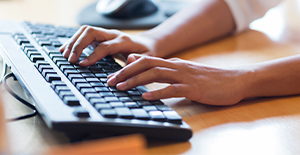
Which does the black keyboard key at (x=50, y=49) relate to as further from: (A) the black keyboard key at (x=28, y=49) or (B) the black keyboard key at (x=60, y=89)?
(B) the black keyboard key at (x=60, y=89)

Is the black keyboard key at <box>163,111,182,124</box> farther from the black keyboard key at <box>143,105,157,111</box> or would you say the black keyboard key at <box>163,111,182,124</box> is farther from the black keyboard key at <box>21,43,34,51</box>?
the black keyboard key at <box>21,43,34,51</box>

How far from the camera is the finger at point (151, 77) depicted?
0.52 metres

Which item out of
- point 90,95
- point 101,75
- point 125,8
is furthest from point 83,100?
point 125,8

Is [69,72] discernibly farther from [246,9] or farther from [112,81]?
[246,9]

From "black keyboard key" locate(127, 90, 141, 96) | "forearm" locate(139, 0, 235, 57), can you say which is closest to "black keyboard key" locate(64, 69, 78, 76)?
"black keyboard key" locate(127, 90, 141, 96)

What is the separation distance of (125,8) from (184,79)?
20.3 inches

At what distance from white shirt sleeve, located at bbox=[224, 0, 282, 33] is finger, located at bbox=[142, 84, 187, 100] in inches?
18.7

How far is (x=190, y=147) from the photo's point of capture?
0.43 metres

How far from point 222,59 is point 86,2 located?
710 millimetres

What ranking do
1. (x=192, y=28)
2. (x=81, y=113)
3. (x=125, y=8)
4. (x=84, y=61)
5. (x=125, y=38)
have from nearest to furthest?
(x=81, y=113)
(x=84, y=61)
(x=125, y=38)
(x=192, y=28)
(x=125, y=8)

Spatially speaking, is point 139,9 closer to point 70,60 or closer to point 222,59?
point 222,59

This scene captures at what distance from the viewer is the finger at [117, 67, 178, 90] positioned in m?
0.52

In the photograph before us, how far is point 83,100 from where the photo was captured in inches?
17.8

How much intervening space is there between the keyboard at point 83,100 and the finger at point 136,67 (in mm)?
21
